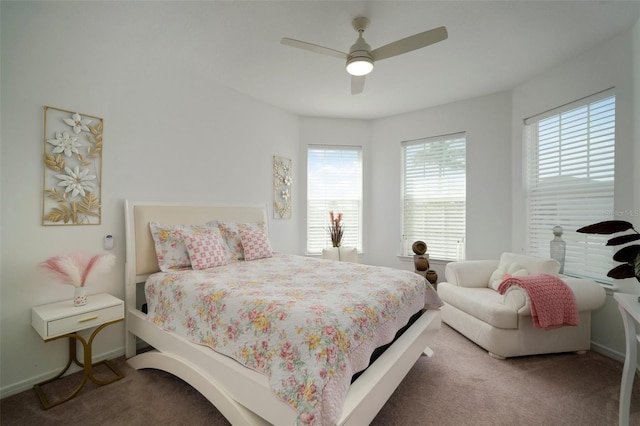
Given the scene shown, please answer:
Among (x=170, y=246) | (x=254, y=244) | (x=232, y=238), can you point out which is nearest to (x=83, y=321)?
(x=170, y=246)

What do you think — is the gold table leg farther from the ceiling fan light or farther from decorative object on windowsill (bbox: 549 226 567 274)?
decorative object on windowsill (bbox: 549 226 567 274)

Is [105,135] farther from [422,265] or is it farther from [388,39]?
[422,265]

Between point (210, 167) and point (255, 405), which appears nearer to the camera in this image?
point (255, 405)

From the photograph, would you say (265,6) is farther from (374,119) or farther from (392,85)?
(374,119)

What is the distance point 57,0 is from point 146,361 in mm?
2767

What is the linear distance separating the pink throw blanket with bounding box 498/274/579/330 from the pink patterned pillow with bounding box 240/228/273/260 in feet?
7.92

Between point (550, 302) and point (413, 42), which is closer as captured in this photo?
point (413, 42)

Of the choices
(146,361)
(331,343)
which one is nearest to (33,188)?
(146,361)

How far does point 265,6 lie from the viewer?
6.87 ft

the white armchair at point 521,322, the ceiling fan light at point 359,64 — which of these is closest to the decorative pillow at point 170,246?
the ceiling fan light at point 359,64

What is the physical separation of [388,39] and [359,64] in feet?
1.86

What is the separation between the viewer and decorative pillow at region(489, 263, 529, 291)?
2.82 meters

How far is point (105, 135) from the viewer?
2.48 meters

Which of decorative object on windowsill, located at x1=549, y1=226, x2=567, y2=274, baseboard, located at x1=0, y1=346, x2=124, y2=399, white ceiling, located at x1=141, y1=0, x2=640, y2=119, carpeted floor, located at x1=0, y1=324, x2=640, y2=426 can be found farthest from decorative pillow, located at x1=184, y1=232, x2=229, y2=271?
decorative object on windowsill, located at x1=549, y1=226, x2=567, y2=274
